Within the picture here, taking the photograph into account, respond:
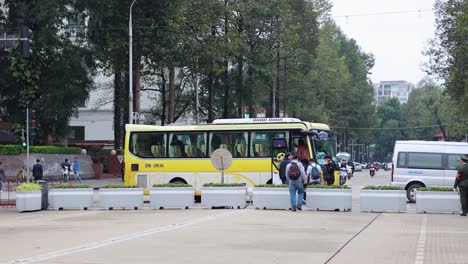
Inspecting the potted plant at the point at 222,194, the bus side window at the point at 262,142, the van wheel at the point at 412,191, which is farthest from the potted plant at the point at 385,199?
the bus side window at the point at 262,142

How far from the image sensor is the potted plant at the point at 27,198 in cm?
2562

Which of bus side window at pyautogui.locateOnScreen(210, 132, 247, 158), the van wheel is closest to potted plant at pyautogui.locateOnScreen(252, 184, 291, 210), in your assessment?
bus side window at pyautogui.locateOnScreen(210, 132, 247, 158)

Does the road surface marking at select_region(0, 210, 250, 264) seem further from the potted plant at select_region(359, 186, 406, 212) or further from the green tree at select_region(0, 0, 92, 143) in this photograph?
the green tree at select_region(0, 0, 92, 143)

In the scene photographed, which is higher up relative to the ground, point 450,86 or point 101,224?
point 450,86

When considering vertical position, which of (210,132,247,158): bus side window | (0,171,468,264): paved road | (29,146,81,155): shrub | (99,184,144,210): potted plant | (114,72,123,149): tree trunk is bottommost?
(0,171,468,264): paved road

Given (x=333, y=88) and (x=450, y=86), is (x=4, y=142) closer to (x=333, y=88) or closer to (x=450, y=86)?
(x=450, y=86)

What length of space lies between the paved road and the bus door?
19.8 ft

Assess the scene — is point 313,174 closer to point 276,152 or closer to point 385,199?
point 385,199

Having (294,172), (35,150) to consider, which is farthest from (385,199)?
(35,150)

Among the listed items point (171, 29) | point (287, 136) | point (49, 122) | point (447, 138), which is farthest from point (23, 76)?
point (447, 138)

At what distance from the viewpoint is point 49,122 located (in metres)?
→ 53.2

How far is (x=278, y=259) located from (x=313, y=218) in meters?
8.91

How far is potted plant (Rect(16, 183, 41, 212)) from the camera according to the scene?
84.1ft

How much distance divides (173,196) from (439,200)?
8649mm
